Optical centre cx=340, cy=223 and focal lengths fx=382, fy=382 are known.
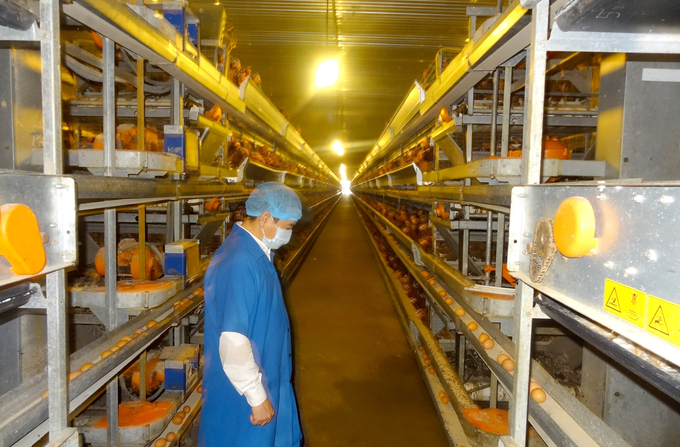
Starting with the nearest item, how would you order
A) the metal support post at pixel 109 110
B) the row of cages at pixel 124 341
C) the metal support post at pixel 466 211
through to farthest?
the row of cages at pixel 124 341
the metal support post at pixel 109 110
the metal support post at pixel 466 211

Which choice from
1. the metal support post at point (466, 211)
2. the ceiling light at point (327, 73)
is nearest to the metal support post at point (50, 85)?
the metal support post at point (466, 211)

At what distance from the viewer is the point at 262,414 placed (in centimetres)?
188

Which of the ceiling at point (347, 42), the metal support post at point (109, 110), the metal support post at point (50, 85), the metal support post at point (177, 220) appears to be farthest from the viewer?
the ceiling at point (347, 42)

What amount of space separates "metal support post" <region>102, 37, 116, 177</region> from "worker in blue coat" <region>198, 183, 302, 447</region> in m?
0.69

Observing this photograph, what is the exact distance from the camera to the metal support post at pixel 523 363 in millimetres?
1093

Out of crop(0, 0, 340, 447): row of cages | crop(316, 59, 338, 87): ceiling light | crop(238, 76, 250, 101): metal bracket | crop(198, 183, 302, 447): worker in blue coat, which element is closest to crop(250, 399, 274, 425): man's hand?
crop(198, 183, 302, 447): worker in blue coat

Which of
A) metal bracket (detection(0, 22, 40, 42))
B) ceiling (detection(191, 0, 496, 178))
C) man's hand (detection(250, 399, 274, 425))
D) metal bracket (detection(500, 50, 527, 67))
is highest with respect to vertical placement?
ceiling (detection(191, 0, 496, 178))

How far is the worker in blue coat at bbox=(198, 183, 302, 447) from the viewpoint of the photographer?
184 cm

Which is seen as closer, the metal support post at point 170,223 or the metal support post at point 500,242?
the metal support post at point 500,242

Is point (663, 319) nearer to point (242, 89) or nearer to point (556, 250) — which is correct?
point (556, 250)

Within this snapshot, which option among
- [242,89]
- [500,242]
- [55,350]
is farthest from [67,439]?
[242,89]

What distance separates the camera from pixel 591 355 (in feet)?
7.39

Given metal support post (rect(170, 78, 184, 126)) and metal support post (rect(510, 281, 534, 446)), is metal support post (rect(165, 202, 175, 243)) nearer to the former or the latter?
metal support post (rect(170, 78, 184, 126))

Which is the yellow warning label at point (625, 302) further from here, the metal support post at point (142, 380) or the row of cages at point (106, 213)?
the metal support post at point (142, 380)
